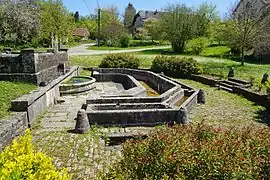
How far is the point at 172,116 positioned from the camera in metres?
8.55

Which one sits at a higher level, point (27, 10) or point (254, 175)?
point (27, 10)

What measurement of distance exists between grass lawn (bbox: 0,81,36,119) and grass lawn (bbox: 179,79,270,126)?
18.0ft

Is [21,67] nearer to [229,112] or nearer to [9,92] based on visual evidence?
[9,92]

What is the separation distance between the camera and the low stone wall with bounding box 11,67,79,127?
763 centimetres

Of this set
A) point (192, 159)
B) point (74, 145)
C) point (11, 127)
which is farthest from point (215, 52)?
point (192, 159)

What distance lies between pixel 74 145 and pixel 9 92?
378 centimetres

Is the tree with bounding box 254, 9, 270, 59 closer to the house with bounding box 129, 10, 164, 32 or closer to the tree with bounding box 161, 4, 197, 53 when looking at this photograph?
the tree with bounding box 161, 4, 197, 53

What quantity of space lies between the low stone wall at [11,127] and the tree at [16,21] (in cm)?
2480

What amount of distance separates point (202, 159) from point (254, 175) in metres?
0.63

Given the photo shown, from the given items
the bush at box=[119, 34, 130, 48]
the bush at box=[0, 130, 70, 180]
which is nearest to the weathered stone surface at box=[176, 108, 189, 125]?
the bush at box=[0, 130, 70, 180]

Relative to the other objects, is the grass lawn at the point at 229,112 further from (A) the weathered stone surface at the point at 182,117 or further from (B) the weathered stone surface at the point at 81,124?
(B) the weathered stone surface at the point at 81,124

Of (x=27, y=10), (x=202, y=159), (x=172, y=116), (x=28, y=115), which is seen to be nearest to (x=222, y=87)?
(x=172, y=116)

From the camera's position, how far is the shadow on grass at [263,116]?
375 inches

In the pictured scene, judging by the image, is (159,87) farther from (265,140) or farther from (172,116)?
(265,140)
